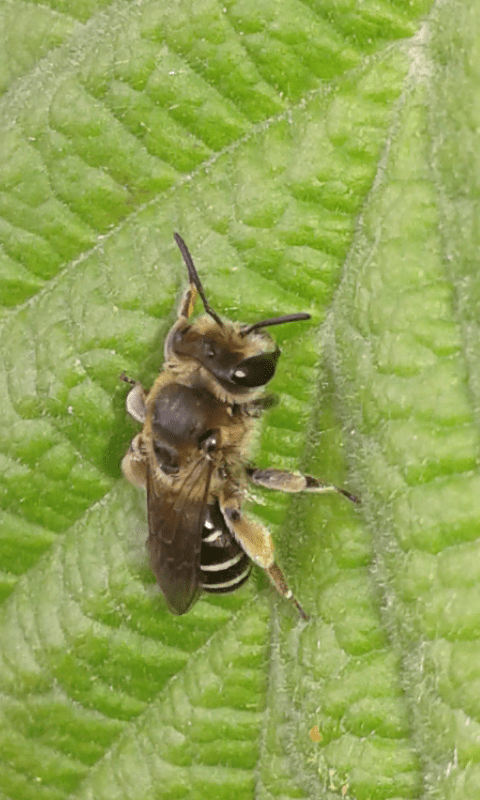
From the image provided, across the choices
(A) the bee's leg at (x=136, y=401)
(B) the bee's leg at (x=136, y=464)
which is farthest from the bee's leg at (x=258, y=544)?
(A) the bee's leg at (x=136, y=401)

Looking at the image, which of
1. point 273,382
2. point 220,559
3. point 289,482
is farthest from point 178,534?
point 273,382

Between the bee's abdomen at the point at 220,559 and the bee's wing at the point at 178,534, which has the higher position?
the bee's wing at the point at 178,534

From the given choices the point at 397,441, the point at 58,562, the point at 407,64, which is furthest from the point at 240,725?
the point at 407,64

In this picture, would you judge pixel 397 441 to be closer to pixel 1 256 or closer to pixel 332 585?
pixel 332 585

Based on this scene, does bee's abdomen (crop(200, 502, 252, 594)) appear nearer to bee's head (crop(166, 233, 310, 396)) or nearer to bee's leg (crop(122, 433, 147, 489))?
bee's leg (crop(122, 433, 147, 489))

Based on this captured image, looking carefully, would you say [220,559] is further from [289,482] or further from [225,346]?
[225,346]

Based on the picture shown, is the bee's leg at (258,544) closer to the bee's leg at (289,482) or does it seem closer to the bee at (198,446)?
the bee at (198,446)

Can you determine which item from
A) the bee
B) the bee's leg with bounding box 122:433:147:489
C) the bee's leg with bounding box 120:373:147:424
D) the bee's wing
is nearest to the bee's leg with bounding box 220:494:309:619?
the bee
